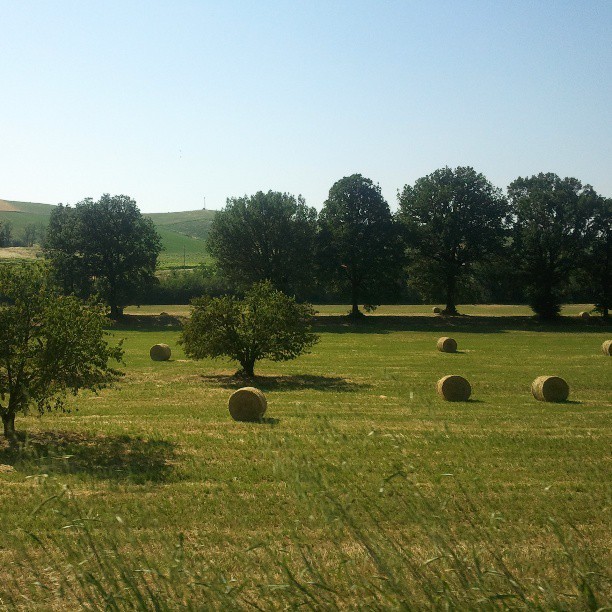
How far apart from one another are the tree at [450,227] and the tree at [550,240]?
2462mm

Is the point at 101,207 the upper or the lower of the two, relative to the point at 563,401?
upper

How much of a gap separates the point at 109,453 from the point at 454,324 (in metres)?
57.2

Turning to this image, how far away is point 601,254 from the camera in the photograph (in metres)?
69.8

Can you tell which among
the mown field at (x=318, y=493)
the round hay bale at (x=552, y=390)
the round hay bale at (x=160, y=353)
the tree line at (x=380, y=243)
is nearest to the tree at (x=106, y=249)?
the tree line at (x=380, y=243)

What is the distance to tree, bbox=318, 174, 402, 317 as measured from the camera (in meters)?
71.1

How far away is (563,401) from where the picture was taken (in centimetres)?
2509

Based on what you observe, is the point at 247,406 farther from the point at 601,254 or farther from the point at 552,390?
the point at 601,254

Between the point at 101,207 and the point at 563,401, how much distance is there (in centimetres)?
5757

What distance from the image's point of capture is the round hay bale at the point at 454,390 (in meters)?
25.0

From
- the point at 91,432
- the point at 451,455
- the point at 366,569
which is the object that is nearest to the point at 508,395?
the point at 451,455

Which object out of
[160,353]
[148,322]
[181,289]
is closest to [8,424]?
[160,353]

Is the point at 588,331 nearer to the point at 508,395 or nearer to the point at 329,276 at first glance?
the point at 329,276

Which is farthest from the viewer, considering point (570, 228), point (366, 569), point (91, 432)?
point (570, 228)

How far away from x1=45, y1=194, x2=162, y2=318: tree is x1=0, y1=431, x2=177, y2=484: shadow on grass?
55723mm
